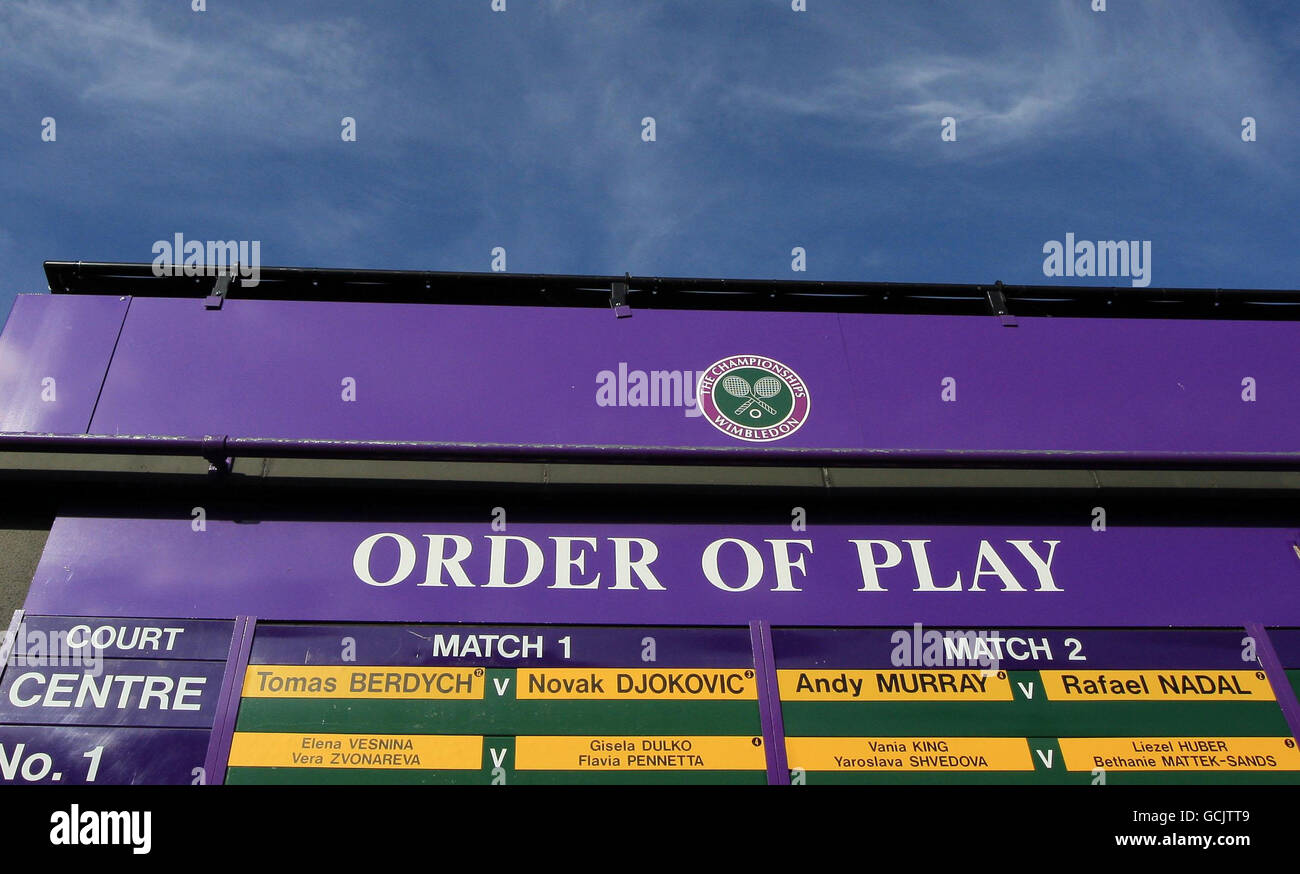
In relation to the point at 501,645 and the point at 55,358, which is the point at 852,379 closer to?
the point at 501,645

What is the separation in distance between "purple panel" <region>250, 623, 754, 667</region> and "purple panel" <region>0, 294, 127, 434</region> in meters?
2.22

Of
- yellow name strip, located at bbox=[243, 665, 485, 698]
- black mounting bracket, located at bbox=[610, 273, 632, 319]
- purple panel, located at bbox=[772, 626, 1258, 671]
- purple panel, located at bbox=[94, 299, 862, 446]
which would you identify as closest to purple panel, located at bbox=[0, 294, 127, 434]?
purple panel, located at bbox=[94, 299, 862, 446]

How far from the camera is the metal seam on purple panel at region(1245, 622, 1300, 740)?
5.67m

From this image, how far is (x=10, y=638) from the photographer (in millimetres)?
5598

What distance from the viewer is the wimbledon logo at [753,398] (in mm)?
7043

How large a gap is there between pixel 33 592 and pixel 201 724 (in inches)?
54.5

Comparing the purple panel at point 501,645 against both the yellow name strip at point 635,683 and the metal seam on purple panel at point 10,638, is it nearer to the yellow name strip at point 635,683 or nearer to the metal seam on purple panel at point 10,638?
the yellow name strip at point 635,683

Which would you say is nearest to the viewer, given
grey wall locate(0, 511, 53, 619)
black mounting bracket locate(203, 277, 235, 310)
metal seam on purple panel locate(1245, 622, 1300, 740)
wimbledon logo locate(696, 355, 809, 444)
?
metal seam on purple panel locate(1245, 622, 1300, 740)

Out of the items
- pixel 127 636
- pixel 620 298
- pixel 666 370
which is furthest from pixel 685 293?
pixel 127 636

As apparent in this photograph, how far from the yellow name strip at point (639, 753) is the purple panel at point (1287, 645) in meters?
3.02

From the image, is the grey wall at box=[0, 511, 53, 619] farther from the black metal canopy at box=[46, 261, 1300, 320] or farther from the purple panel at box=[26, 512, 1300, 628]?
the black metal canopy at box=[46, 261, 1300, 320]

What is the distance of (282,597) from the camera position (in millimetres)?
5887
